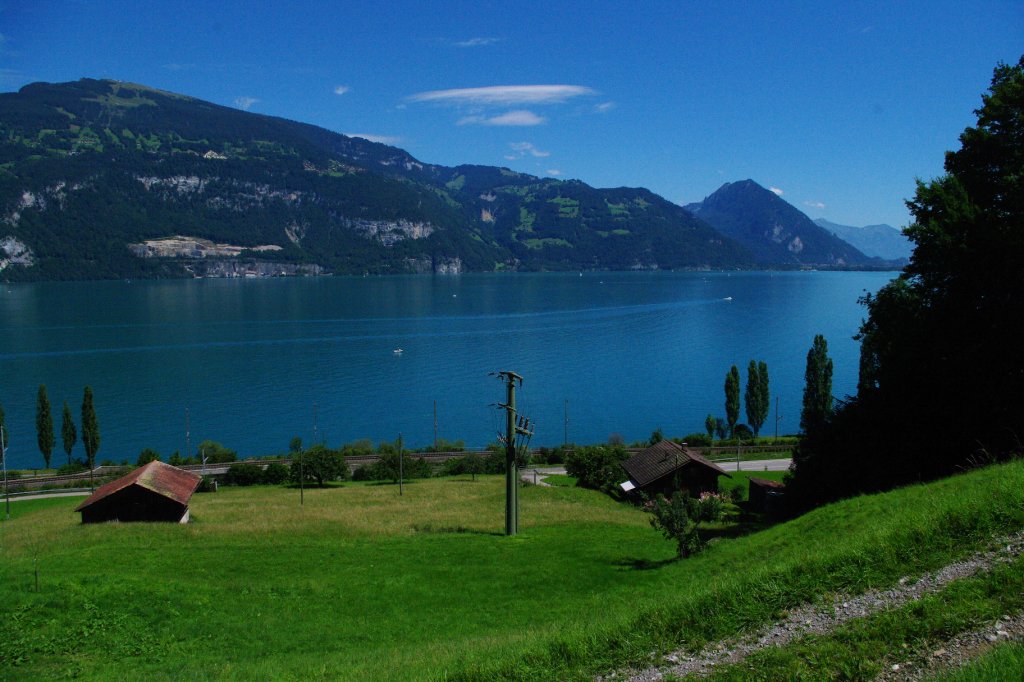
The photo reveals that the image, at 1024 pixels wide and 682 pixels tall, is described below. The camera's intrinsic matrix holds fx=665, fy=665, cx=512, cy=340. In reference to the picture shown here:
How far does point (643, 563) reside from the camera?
66.8 feet

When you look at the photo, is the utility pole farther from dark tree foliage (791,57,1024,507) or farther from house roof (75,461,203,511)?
house roof (75,461,203,511)

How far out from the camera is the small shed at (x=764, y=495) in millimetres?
34031

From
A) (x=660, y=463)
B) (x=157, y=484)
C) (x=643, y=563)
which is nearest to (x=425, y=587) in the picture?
(x=643, y=563)

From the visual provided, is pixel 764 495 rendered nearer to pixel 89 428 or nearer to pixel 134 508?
pixel 134 508

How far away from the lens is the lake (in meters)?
70.5

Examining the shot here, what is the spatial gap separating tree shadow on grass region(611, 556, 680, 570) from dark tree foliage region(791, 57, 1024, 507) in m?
6.96

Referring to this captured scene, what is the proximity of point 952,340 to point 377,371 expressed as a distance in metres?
80.5

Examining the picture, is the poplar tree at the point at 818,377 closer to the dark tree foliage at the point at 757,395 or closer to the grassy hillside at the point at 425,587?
the dark tree foliage at the point at 757,395

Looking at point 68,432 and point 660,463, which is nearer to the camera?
point 660,463

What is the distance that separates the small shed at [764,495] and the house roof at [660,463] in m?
2.12

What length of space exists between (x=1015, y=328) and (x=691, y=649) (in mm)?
16946

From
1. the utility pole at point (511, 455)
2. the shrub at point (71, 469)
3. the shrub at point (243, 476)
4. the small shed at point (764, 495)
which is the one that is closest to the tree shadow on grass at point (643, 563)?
the utility pole at point (511, 455)

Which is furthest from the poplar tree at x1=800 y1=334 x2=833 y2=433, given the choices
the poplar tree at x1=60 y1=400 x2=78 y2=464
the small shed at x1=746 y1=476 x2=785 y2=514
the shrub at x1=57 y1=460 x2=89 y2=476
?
the poplar tree at x1=60 y1=400 x2=78 y2=464

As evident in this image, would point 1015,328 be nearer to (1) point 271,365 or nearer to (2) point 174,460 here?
(2) point 174,460
